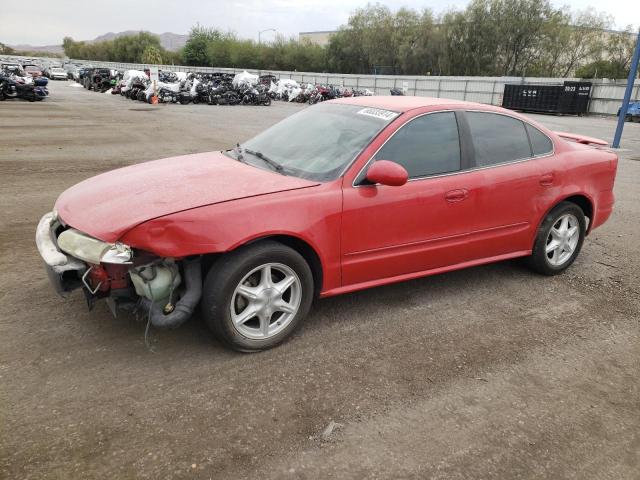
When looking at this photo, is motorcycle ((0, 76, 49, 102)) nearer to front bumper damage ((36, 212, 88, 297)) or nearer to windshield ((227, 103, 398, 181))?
windshield ((227, 103, 398, 181))

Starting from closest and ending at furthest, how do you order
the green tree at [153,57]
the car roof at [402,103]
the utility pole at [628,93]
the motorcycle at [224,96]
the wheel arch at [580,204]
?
the car roof at [402,103] → the wheel arch at [580,204] → the utility pole at [628,93] → the motorcycle at [224,96] → the green tree at [153,57]

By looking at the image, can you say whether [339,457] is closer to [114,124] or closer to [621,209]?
[621,209]

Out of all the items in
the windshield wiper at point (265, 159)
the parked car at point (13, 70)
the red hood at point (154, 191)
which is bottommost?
the parked car at point (13, 70)

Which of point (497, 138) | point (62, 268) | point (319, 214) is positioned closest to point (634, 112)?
point (497, 138)

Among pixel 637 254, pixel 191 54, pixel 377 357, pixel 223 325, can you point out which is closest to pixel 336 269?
pixel 377 357

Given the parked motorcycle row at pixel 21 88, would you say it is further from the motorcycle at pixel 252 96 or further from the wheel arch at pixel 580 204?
the wheel arch at pixel 580 204

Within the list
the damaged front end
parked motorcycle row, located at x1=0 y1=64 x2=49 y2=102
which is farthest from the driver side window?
parked motorcycle row, located at x1=0 y1=64 x2=49 y2=102

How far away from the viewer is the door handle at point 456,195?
3843 mm

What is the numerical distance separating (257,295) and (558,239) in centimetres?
298

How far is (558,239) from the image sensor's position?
4680 millimetres

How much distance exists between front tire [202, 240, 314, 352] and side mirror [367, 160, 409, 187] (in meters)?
0.72

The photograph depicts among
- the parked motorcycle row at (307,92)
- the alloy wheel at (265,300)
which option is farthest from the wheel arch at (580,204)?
the parked motorcycle row at (307,92)

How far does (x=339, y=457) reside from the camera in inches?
96.1

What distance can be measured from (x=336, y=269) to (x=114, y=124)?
54.5ft
